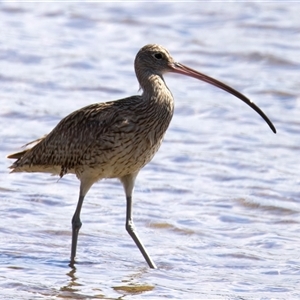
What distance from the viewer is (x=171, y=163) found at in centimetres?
1267

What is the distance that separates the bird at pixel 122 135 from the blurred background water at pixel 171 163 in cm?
47

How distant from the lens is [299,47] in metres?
18.0

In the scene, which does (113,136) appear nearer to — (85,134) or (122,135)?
(122,135)

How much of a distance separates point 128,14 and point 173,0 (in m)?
1.30

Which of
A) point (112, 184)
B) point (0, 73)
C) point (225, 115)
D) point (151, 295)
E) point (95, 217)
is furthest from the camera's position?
point (0, 73)

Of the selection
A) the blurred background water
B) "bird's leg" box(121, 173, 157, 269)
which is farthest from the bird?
the blurred background water

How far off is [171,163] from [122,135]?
3423 mm

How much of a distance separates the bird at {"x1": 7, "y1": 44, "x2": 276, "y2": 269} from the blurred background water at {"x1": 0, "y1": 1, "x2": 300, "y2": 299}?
18.7 inches

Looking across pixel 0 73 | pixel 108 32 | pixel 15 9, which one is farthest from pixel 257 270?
pixel 15 9

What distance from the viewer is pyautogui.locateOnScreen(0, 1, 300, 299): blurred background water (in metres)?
9.27

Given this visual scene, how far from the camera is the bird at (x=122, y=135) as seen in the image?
30.5ft

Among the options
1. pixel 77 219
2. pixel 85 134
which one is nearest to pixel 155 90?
pixel 85 134

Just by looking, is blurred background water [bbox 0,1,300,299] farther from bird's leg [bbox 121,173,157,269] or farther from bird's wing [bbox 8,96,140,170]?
bird's wing [bbox 8,96,140,170]

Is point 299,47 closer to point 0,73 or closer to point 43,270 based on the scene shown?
point 0,73
